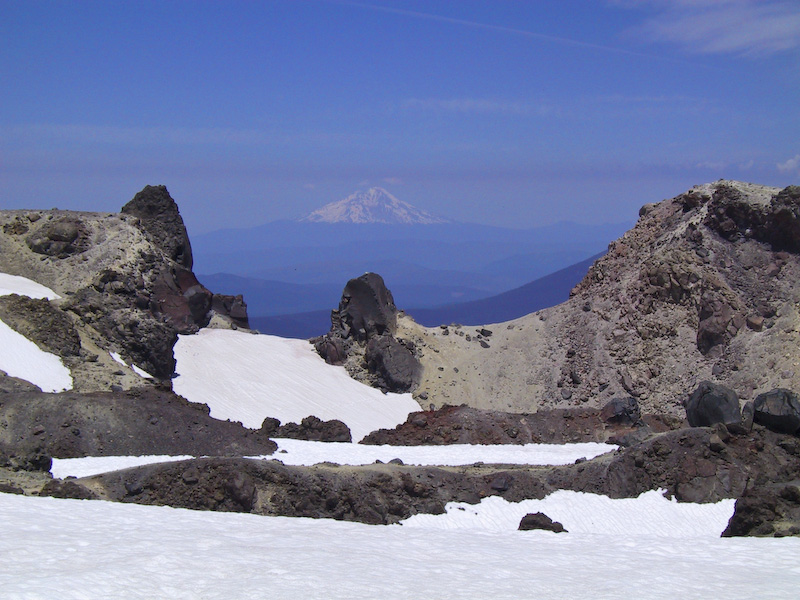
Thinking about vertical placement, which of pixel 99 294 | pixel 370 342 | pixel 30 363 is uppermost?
pixel 99 294

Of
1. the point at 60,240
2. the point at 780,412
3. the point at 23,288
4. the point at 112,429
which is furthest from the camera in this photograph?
the point at 60,240

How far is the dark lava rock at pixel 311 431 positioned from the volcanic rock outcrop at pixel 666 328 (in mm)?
9387

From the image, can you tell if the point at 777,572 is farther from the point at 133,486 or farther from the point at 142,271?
the point at 142,271

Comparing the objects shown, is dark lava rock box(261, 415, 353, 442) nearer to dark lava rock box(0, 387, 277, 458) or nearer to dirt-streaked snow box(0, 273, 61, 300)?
dark lava rock box(0, 387, 277, 458)

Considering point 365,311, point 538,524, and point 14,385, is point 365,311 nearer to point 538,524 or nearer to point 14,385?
point 14,385

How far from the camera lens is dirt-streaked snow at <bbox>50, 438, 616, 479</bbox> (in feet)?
71.8

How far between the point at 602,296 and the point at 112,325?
63.4 ft

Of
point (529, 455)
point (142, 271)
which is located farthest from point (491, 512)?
point (142, 271)

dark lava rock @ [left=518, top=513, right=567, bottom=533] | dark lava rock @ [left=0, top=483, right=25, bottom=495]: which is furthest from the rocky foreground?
dark lava rock @ [left=518, top=513, right=567, bottom=533]

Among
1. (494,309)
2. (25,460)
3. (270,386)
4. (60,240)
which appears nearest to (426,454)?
(25,460)

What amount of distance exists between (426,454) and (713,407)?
7853mm

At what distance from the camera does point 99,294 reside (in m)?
30.2

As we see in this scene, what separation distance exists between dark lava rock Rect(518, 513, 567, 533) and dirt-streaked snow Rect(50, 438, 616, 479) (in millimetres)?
A: 5579

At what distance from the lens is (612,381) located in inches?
1336
